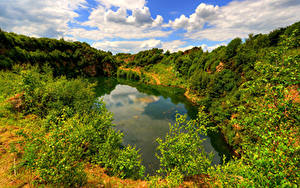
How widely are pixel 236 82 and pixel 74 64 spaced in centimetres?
9264

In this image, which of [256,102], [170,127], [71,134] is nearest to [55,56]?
[71,134]

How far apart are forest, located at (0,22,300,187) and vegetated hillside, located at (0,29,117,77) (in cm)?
60

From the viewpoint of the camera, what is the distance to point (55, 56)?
66.0 meters

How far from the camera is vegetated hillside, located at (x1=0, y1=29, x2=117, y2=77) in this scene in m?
41.7

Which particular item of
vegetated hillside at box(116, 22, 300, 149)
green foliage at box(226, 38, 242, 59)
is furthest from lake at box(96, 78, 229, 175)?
green foliage at box(226, 38, 242, 59)

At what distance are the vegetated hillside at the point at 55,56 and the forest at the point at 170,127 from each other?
596 mm

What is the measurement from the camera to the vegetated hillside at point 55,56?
4174cm

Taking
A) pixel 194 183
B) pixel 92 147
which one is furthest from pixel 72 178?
pixel 194 183

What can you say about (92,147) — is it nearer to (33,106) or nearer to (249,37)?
(33,106)

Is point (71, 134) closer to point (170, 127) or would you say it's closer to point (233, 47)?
point (170, 127)

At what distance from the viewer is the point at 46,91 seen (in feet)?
53.5

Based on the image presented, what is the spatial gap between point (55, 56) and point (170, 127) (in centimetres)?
8312

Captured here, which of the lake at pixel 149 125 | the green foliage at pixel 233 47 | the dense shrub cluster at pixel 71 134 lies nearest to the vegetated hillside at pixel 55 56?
the dense shrub cluster at pixel 71 134

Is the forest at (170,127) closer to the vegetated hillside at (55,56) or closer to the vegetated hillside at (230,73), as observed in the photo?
the vegetated hillside at (230,73)
